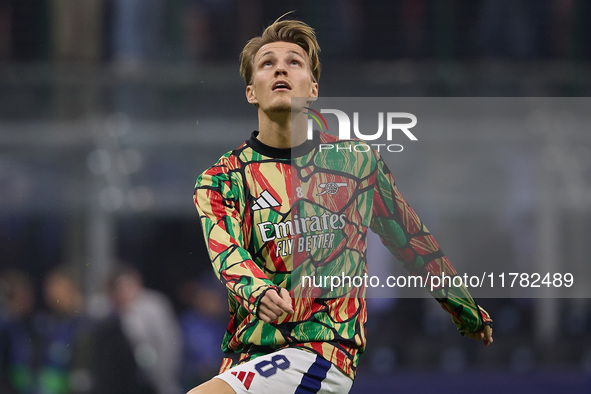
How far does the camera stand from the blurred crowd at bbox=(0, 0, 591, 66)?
9.31 m

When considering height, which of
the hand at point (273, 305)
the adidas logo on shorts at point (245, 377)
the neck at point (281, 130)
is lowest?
the adidas logo on shorts at point (245, 377)

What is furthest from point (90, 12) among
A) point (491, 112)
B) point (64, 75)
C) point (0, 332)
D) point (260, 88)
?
point (260, 88)

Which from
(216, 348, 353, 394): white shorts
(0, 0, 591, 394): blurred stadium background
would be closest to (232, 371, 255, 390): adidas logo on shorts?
(216, 348, 353, 394): white shorts

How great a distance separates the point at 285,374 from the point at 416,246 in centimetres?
80

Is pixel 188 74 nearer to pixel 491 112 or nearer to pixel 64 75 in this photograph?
pixel 64 75

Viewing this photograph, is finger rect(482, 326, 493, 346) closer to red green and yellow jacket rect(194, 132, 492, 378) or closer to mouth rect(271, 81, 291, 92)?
red green and yellow jacket rect(194, 132, 492, 378)

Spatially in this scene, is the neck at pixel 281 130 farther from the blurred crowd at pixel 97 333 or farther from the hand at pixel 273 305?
the blurred crowd at pixel 97 333

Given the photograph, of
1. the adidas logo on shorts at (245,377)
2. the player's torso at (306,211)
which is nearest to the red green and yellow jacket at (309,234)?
the player's torso at (306,211)

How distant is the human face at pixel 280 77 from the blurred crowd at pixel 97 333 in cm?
388

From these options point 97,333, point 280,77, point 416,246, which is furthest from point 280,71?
point 97,333

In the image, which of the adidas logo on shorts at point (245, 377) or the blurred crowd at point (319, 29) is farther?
the blurred crowd at point (319, 29)

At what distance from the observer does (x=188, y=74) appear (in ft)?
30.5

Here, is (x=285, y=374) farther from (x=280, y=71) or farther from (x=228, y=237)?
(x=280, y=71)

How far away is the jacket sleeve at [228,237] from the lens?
3105mm
